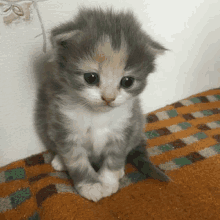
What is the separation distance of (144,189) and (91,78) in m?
0.60

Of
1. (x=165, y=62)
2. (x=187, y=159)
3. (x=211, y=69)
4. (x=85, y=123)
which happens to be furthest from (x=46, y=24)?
(x=211, y=69)

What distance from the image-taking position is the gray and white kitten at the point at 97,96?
79 centimetres

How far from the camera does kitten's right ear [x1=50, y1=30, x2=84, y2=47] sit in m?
0.77

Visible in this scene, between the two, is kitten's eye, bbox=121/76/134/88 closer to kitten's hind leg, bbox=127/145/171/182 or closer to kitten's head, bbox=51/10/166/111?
kitten's head, bbox=51/10/166/111

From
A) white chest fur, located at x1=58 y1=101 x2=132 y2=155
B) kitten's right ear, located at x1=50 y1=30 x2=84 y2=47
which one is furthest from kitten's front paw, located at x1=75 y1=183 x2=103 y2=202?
kitten's right ear, located at x1=50 y1=30 x2=84 y2=47

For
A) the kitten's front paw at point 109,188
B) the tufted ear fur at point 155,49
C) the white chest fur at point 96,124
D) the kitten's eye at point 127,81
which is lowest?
the kitten's front paw at point 109,188

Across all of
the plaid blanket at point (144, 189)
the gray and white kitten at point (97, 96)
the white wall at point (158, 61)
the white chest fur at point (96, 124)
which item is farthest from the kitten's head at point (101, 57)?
the plaid blanket at point (144, 189)

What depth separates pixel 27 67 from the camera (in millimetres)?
1139

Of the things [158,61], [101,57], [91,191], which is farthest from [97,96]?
[158,61]

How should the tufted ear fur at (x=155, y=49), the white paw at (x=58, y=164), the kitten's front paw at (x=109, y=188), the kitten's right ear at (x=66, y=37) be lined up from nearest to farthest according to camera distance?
the kitten's right ear at (x=66, y=37)
the tufted ear fur at (x=155, y=49)
the kitten's front paw at (x=109, y=188)
the white paw at (x=58, y=164)

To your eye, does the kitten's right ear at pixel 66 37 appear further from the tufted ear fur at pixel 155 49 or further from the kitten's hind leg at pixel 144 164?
the kitten's hind leg at pixel 144 164

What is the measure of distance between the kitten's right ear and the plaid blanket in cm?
64

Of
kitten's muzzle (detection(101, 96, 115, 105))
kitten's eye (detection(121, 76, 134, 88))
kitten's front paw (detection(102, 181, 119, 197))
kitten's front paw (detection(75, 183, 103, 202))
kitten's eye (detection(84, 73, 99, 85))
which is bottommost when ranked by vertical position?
kitten's front paw (detection(102, 181, 119, 197))

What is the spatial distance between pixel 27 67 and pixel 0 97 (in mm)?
208
